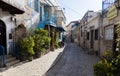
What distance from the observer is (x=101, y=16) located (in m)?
15.7

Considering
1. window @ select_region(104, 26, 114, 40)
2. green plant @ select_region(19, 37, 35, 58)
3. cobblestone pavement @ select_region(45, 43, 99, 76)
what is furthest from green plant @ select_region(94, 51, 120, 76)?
green plant @ select_region(19, 37, 35, 58)

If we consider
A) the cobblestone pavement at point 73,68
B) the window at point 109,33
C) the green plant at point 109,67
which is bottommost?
the cobblestone pavement at point 73,68

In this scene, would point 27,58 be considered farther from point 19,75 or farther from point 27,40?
point 19,75

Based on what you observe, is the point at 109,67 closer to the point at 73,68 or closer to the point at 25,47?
the point at 73,68

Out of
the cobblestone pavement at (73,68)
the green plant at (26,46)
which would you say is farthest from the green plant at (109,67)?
the green plant at (26,46)

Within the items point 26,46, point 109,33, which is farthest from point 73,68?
point 109,33

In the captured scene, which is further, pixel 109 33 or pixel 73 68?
pixel 109 33

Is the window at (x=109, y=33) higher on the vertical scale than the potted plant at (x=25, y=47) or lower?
higher

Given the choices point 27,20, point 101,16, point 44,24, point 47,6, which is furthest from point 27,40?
point 47,6

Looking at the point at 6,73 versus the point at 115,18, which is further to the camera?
the point at 115,18

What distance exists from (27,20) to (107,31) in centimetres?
707

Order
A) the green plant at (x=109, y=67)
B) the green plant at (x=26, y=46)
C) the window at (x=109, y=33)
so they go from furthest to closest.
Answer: the window at (x=109, y=33) < the green plant at (x=26, y=46) < the green plant at (x=109, y=67)

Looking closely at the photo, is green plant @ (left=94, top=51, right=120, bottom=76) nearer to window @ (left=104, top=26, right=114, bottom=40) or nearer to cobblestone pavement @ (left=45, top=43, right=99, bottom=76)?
cobblestone pavement @ (left=45, top=43, right=99, bottom=76)

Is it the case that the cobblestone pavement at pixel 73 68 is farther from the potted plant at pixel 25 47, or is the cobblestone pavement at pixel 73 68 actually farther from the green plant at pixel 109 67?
the green plant at pixel 109 67
